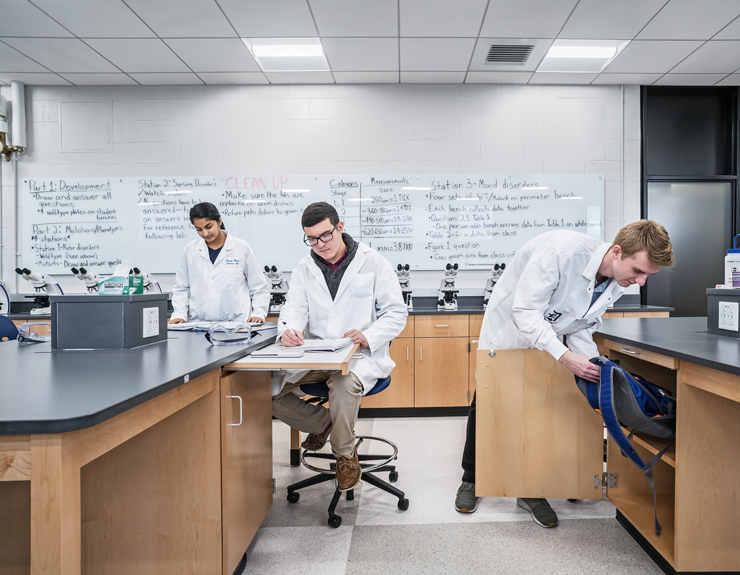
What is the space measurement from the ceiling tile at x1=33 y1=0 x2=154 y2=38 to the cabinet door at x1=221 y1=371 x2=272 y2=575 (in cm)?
262

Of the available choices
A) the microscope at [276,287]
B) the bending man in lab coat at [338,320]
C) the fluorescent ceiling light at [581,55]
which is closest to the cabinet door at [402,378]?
the microscope at [276,287]

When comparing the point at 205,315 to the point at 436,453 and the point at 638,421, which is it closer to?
the point at 436,453

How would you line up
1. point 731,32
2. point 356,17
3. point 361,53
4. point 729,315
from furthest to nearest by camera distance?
1. point 361,53
2. point 731,32
3. point 356,17
4. point 729,315

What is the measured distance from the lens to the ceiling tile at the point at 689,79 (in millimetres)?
3623

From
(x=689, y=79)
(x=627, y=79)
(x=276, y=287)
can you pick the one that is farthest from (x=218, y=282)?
(x=689, y=79)

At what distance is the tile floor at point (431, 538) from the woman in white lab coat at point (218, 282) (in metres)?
1.07

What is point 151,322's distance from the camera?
1.58 m

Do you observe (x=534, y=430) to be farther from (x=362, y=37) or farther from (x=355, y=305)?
(x=362, y=37)

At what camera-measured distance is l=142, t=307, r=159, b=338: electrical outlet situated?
1552mm

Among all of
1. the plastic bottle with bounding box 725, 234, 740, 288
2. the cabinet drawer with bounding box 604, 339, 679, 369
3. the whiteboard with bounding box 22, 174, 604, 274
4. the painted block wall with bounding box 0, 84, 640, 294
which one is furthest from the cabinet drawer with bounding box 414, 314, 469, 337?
the plastic bottle with bounding box 725, 234, 740, 288

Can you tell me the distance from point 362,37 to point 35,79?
9.34ft

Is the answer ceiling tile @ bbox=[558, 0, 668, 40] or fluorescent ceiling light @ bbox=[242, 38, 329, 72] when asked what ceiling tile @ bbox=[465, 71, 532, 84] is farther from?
fluorescent ceiling light @ bbox=[242, 38, 329, 72]

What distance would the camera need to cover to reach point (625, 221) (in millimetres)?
3754

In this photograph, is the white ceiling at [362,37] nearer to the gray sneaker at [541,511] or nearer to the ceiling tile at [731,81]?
the ceiling tile at [731,81]
